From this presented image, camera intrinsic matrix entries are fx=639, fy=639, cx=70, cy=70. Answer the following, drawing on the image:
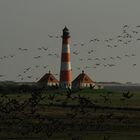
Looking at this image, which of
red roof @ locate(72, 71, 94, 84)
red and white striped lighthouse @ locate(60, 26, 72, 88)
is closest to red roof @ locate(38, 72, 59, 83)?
red roof @ locate(72, 71, 94, 84)

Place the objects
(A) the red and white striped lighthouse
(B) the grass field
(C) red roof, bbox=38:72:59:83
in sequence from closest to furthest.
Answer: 1. (B) the grass field
2. (A) the red and white striped lighthouse
3. (C) red roof, bbox=38:72:59:83

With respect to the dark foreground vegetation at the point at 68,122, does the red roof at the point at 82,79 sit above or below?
above

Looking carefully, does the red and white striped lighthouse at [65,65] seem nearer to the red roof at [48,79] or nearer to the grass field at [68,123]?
the red roof at [48,79]

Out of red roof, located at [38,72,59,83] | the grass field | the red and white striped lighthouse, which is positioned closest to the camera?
the grass field

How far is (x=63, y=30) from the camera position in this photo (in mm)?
93500

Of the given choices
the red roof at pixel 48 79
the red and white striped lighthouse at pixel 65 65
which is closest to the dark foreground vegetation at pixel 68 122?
the red and white striped lighthouse at pixel 65 65

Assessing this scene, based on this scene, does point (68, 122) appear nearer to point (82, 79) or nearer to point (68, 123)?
point (68, 123)

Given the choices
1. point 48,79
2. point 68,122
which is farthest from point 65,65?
point 68,122

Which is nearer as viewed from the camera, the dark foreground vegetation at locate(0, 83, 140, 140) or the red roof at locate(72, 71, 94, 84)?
the dark foreground vegetation at locate(0, 83, 140, 140)

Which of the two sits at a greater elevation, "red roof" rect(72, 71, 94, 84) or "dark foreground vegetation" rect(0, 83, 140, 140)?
"red roof" rect(72, 71, 94, 84)

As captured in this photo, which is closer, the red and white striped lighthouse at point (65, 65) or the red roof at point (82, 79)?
the red and white striped lighthouse at point (65, 65)

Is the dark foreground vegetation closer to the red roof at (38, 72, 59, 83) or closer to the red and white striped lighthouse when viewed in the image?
the red and white striped lighthouse

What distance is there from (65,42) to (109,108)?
34.1 m

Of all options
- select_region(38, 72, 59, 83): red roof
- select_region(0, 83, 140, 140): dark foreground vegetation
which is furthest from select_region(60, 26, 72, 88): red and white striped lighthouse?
select_region(0, 83, 140, 140): dark foreground vegetation
